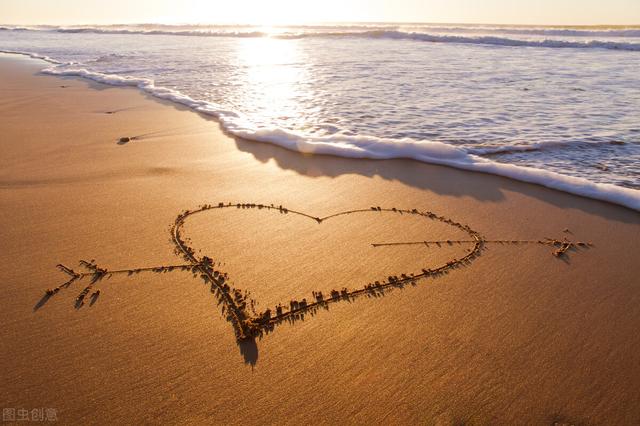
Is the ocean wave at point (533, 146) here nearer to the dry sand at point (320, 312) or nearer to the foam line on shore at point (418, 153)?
the foam line on shore at point (418, 153)

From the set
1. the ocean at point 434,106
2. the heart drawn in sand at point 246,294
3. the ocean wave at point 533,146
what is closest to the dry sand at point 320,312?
the heart drawn in sand at point 246,294

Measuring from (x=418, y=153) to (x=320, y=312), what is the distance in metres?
2.22

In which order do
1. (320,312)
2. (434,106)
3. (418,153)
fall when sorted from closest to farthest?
(320,312)
(418,153)
(434,106)

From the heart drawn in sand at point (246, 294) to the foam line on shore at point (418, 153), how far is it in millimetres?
781

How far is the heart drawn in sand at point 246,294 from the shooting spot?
177 centimetres

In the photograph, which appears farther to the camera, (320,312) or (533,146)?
(533,146)

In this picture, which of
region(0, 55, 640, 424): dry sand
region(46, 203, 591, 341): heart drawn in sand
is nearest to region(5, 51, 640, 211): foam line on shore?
region(0, 55, 640, 424): dry sand

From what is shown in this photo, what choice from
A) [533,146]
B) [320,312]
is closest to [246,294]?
[320,312]

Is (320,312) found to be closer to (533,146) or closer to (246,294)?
(246,294)

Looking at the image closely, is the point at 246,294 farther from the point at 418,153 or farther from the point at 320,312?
the point at 418,153

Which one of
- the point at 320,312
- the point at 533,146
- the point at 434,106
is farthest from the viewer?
the point at 434,106

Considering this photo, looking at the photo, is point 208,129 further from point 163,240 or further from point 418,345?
point 418,345

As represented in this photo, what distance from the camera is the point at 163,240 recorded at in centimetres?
231

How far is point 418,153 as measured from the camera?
144 inches
